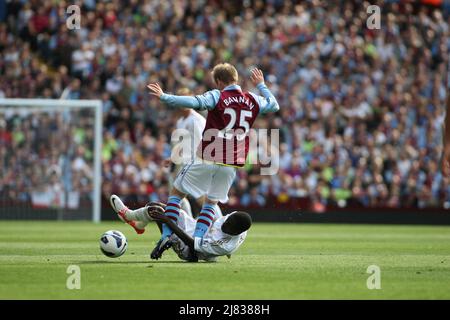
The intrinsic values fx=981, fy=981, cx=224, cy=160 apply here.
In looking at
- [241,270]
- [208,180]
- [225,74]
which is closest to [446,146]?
[241,270]

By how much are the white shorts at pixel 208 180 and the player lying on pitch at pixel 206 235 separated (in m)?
0.33

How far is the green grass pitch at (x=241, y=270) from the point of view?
27.1 feet

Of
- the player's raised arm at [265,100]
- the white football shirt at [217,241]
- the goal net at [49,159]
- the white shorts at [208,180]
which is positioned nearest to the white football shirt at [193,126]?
the player's raised arm at [265,100]

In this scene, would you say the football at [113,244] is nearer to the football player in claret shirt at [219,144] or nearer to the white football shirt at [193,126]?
the football player in claret shirt at [219,144]

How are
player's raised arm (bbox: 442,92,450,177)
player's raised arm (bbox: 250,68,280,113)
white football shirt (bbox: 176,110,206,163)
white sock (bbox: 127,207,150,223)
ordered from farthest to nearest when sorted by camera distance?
1. white football shirt (bbox: 176,110,206,163)
2. white sock (bbox: 127,207,150,223)
3. player's raised arm (bbox: 250,68,280,113)
4. player's raised arm (bbox: 442,92,450,177)

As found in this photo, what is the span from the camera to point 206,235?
36.0 ft

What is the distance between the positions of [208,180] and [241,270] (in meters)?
1.55

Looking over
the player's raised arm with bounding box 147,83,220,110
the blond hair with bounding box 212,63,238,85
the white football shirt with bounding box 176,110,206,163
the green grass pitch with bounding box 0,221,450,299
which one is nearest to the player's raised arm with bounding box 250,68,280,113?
the blond hair with bounding box 212,63,238,85

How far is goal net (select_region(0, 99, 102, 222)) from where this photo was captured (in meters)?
23.0

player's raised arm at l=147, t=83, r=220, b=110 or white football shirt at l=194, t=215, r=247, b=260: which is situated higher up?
player's raised arm at l=147, t=83, r=220, b=110

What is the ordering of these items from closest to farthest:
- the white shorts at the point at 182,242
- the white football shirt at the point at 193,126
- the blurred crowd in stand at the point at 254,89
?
the white shorts at the point at 182,242 → the white football shirt at the point at 193,126 → the blurred crowd in stand at the point at 254,89

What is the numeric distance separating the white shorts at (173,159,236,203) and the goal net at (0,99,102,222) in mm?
11865

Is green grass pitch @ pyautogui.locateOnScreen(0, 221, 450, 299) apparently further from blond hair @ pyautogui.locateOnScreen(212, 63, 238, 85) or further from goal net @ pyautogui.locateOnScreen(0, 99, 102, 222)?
goal net @ pyautogui.locateOnScreen(0, 99, 102, 222)

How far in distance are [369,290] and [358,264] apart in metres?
2.64
